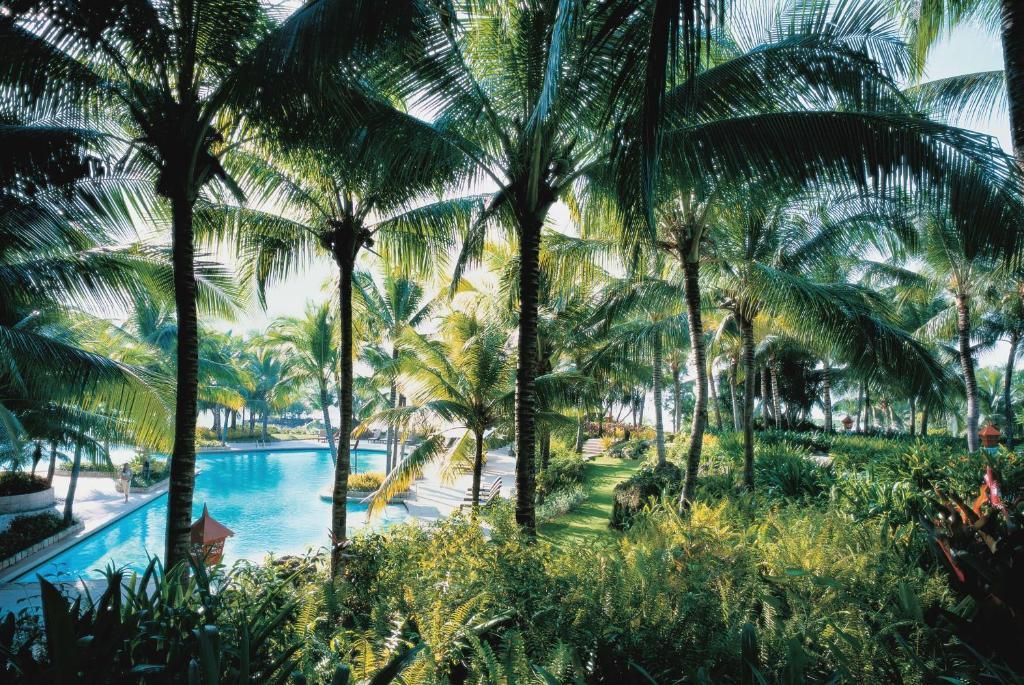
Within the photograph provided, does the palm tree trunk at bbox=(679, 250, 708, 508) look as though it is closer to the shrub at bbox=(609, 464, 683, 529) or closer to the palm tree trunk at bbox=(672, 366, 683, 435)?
the shrub at bbox=(609, 464, 683, 529)

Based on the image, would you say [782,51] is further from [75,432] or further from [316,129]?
[75,432]

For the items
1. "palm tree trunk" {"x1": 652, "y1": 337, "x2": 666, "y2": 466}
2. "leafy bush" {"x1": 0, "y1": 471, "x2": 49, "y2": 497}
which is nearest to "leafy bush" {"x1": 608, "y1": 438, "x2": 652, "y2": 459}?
"palm tree trunk" {"x1": 652, "y1": 337, "x2": 666, "y2": 466}

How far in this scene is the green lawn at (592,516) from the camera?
416 inches

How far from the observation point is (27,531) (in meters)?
13.0

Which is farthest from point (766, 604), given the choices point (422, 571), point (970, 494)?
point (970, 494)

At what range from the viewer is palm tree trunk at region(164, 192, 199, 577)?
5207 mm

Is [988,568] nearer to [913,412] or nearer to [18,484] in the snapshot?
[913,412]

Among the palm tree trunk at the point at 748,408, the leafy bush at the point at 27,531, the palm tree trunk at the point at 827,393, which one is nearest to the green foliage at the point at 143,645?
the palm tree trunk at the point at 748,408

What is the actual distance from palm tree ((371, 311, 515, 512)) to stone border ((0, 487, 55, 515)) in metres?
12.7

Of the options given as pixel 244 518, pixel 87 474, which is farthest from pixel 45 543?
pixel 87 474

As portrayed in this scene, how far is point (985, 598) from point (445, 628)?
2.91 meters

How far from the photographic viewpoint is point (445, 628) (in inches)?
116

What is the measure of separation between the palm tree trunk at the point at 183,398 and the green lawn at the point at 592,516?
4258 mm

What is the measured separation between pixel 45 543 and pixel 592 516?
13185mm
